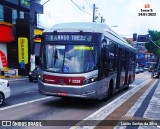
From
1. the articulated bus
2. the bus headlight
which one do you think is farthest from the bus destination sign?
the bus headlight

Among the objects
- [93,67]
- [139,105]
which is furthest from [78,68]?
[139,105]

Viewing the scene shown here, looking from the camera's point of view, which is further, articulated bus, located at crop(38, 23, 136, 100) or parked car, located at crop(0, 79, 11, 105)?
parked car, located at crop(0, 79, 11, 105)

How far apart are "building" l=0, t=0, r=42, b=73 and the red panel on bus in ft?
73.0

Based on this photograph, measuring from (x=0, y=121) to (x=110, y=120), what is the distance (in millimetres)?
3434

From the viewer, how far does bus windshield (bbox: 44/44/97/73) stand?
12.0 metres

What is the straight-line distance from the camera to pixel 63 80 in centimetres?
1203

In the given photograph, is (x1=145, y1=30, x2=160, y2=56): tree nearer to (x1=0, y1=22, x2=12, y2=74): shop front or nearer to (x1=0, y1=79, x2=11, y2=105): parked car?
(x1=0, y1=22, x2=12, y2=74): shop front

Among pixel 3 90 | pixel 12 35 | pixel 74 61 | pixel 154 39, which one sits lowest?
pixel 3 90

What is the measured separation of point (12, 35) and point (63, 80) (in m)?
25.3

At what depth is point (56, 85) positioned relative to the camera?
12.2 meters

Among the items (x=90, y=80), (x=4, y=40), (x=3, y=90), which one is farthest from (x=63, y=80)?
(x=4, y=40)

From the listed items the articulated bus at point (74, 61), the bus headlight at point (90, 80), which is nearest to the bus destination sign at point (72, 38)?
the articulated bus at point (74, 61)

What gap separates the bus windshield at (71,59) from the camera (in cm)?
1205

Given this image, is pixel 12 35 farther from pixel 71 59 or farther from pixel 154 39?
pixel 154 39
